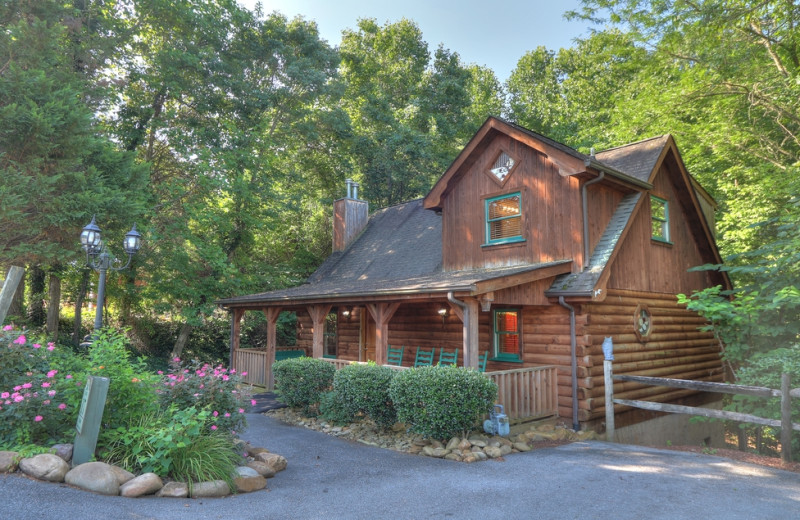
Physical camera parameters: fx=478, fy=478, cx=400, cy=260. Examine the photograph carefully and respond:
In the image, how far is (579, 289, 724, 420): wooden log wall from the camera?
10.0m

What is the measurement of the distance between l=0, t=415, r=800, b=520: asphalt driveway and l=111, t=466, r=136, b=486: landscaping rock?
0.26 meters

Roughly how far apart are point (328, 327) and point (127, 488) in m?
17.4

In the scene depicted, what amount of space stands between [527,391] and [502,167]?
5.47 meters

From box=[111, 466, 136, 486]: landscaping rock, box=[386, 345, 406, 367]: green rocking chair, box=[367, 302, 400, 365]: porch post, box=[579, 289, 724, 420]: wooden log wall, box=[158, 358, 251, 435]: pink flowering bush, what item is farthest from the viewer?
box=[386, 345, 406, 367]: green rocking chair

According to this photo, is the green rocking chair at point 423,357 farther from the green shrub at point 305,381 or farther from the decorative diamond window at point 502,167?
the decorative diamond window at point 502,167

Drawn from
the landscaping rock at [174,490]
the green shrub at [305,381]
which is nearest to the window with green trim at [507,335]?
the green shrub at [305,381]

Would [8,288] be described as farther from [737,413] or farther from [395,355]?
[737,413]

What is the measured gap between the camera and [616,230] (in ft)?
34.8

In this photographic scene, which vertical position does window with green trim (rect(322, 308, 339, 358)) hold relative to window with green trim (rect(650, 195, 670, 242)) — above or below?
below

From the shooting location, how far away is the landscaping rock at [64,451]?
5.43 meters

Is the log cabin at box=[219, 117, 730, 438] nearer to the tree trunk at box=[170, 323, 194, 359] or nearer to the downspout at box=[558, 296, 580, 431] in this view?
the downspout at box=[558, 296, 580, 431]

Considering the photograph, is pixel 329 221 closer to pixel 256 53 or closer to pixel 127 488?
pixel 256 53

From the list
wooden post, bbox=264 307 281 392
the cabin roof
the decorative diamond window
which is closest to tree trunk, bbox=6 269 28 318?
the cabin roof

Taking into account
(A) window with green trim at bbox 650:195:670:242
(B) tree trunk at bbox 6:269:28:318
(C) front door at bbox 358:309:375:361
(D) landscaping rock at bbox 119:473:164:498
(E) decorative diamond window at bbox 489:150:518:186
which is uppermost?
(E) decorative diamond window at bbox 489:150:518:186
